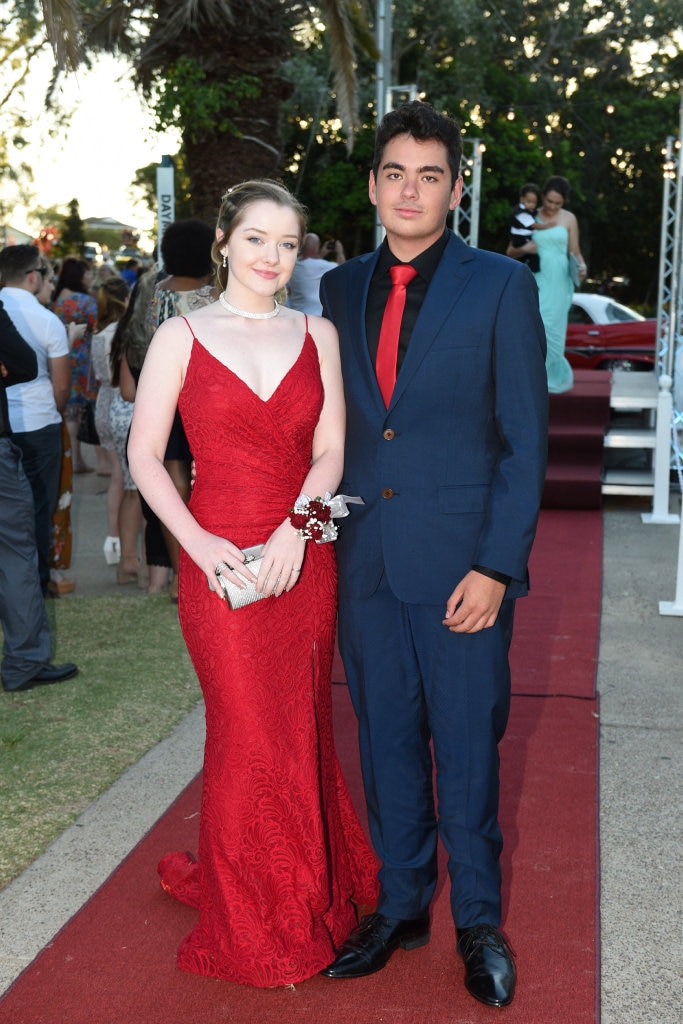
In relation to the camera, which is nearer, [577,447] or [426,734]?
[426,734]

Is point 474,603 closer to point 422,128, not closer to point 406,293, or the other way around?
point 406,293

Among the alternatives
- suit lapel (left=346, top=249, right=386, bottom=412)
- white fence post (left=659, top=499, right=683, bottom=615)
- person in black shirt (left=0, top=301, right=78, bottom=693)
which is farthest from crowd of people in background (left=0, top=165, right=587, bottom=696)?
suit lapel (left=346, top=249, right=386, bottom=412)

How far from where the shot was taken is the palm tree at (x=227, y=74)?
32.0ft

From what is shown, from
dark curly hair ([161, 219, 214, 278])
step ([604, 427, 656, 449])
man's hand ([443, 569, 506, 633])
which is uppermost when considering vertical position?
dark curly hair ([161, 219, 214, 278])

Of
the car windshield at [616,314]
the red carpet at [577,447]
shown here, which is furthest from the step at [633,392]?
the car windshield at [616,314]

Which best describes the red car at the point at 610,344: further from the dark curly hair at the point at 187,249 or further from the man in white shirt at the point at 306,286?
the dark curly hair at the point at 187,249

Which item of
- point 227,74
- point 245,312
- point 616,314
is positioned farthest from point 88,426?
point 616,314

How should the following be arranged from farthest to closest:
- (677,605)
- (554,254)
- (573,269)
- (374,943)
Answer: (573,269), (554,254), (677,605), (374,943)

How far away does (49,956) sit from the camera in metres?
3.45

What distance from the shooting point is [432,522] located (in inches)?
125

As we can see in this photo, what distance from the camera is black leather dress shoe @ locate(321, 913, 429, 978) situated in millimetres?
3285

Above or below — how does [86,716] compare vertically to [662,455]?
below

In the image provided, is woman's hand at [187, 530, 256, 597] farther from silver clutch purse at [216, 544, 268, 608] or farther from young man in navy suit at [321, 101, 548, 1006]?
young man in navy suit at [321, 101, 548, 1006]

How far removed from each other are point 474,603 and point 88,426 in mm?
7656
